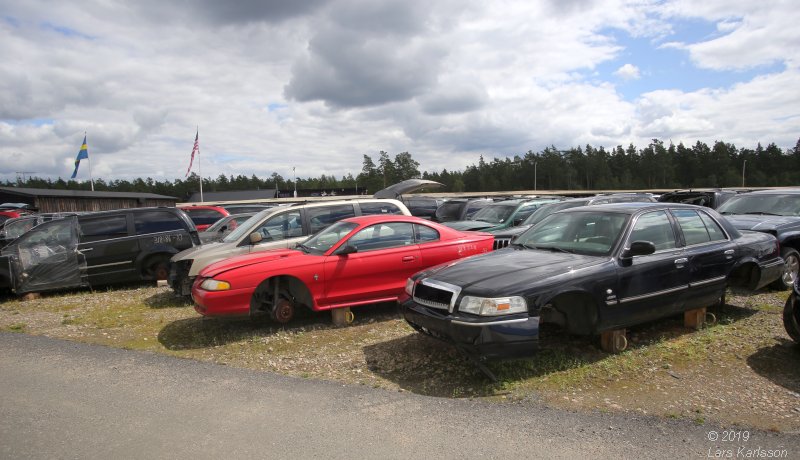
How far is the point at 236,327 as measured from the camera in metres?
6.99

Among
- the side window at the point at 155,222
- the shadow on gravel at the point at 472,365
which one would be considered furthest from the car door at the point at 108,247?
the shadow on gravel at the point at 472,365

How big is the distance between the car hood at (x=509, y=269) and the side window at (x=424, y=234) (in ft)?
6.38

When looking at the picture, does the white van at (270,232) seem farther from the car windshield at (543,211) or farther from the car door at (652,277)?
the car door at (652,277)

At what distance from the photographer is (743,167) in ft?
225

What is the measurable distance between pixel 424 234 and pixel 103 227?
724cm

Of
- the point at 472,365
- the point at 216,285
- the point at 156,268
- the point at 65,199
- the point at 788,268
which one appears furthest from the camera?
the point at 65,199

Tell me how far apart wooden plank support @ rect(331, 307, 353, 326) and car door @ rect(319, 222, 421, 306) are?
11 cm

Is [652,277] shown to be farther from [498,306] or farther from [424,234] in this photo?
[424,234]

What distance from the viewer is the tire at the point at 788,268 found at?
755 centimetres

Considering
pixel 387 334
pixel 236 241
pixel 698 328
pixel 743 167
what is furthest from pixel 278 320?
pixel 743 167

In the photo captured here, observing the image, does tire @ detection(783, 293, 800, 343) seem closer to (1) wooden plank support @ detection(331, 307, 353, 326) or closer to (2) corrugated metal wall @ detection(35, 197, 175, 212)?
(1) wooden plank support @ detection(331, 307, 353, 326)

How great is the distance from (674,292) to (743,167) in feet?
259

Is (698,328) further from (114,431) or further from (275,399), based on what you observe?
(114,431)

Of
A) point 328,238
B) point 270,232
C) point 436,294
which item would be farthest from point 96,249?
point 436,294
